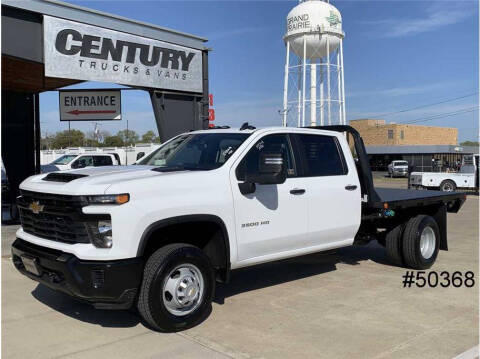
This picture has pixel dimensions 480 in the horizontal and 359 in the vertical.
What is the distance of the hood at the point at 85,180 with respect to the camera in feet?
Answer: 14.2

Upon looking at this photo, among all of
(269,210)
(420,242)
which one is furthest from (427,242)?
(269,210)

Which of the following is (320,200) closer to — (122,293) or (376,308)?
(376,308)

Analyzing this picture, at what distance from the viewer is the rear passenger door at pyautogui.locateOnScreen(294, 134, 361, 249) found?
5969 millimetres

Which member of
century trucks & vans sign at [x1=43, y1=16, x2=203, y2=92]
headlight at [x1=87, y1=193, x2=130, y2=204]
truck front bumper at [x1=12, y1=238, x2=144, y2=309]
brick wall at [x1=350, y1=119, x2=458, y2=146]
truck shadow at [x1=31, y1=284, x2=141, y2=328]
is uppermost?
brick wall at [x1=350, y1=119, x2=458, y2=146]

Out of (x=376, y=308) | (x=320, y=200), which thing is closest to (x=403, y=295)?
(x=376, y=308)

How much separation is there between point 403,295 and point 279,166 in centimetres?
248

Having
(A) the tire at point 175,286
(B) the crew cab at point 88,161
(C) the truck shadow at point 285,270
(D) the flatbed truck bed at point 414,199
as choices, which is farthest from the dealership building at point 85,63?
Answer: (A) the tire at point 175,286

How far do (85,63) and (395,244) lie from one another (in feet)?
22.6

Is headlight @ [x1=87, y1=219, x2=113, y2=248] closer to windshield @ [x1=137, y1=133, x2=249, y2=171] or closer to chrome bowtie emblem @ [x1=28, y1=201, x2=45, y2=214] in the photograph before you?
chrome bowtie emblem @ [x1=28, y1=201, x2=45, y2=214]

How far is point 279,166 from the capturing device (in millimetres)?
4988

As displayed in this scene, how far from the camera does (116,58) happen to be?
1052cm

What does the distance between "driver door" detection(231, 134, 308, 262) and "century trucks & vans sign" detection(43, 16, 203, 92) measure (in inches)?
229

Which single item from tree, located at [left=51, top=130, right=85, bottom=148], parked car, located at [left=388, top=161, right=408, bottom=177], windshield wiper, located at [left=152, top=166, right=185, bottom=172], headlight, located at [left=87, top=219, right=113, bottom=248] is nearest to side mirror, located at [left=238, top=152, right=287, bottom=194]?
windshield wiper, located at [left=152, top=166, right=185, bottom=172]

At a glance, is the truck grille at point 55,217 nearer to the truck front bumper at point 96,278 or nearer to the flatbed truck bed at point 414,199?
Answer: the truck front bumper at point 96,278
